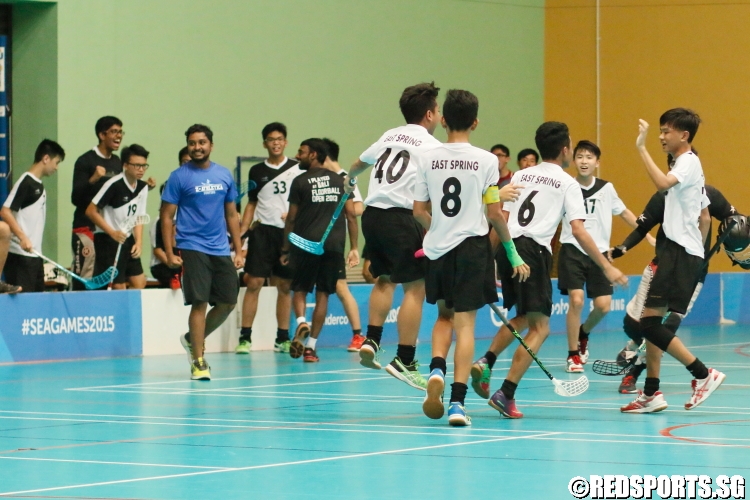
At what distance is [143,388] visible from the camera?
12094 mm

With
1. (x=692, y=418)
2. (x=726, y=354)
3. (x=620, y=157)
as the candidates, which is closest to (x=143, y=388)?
(x=692, y=418)

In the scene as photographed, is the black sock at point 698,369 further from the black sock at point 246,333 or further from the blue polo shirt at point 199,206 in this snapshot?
the black sock at point 246,333

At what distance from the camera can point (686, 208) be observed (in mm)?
9953

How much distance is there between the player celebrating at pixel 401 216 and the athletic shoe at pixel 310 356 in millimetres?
3822

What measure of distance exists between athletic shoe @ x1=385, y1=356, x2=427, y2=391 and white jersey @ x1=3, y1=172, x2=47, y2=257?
265 inches

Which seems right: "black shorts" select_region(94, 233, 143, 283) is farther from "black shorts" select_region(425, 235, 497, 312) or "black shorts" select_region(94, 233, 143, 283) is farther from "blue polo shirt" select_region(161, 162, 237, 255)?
"black shorts" select_region(425, 235, 497, 312)

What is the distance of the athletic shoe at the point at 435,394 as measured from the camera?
9000 millimetres

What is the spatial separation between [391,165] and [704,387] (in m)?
2.90

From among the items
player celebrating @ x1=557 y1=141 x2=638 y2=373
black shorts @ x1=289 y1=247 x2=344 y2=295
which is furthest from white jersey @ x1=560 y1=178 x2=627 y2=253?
black shorts @ x1=289 y1=247 x2=344 y2=295

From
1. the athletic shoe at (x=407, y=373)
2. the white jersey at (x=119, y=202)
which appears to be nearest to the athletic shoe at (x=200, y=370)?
the athletic shoe at (x=407, y=373)

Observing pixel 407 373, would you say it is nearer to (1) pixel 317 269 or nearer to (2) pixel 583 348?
(2) pixel 583 348

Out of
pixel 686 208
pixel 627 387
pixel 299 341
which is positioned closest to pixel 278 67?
pixel 299 341

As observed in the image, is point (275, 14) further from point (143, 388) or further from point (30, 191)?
point (143, 388)
